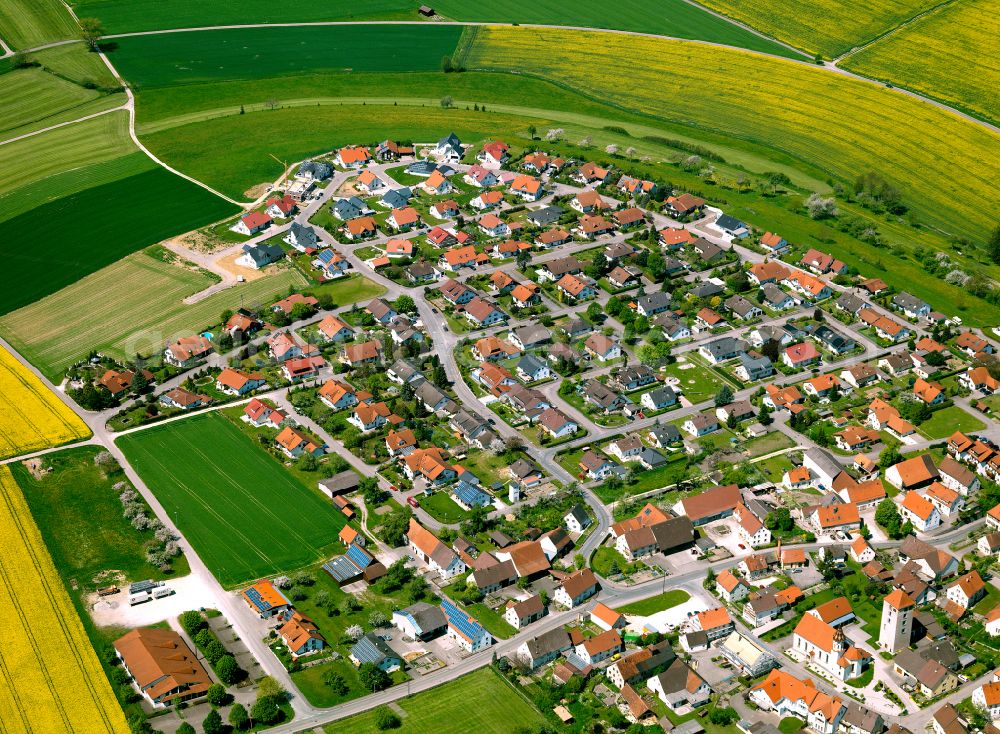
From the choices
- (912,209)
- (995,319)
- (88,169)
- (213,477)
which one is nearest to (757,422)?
(995,319)

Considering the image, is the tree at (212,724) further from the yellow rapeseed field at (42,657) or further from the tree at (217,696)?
the yellow rapeseed field at (42,657)

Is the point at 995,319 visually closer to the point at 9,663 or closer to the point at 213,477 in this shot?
the point at 213,477

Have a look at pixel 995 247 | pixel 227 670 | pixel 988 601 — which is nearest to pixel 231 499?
pixel 227 670

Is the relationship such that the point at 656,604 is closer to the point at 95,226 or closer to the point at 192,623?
the point at 192,623

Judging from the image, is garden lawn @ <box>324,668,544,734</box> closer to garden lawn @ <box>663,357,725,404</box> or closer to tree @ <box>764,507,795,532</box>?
tree @ <box>764,507,795,532</box>

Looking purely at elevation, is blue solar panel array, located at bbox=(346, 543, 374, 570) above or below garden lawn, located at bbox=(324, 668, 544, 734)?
above

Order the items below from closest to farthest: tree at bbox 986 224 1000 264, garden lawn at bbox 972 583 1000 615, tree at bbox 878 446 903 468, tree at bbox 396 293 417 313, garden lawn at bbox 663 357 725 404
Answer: garden lawn at bbox 972 583 1000 615, tree at bbox 878 446 903 468, garden lawn at bbox 663 357 725 404, tree at bbox 396 293 417 313, tree at bbox 986 224 1000 264

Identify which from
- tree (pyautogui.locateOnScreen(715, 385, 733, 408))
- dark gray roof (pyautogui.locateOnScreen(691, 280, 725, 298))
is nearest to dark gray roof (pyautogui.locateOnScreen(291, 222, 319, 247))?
dark gray roof (pyautogui.locateOnScreen(691, 280, 725, 298))

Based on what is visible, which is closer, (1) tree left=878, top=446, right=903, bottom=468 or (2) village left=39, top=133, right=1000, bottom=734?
(2) village left=39, top=133, right=1000, bottom=734
